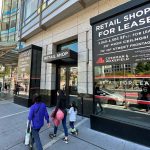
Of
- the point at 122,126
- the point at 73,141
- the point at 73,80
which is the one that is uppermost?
the point at 73,80

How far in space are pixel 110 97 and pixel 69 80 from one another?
4.58 meters

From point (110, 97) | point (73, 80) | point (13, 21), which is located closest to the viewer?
point (110, 97)

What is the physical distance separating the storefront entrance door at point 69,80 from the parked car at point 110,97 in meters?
3.56

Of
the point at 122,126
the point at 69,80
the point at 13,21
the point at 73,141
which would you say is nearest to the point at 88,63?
the point at 69,80

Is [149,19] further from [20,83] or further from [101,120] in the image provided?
[20,83]

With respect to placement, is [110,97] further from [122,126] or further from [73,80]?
[73,80]

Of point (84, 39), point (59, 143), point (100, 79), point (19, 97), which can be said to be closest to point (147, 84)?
point (100, 79)

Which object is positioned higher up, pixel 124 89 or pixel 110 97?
pixel 124 89

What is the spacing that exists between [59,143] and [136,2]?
16.8ft

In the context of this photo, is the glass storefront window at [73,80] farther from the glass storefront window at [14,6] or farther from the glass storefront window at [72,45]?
the glass storefront window at [14,6]

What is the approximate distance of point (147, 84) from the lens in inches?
195

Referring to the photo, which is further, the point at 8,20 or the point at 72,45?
the point at 8,20

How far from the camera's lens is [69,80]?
1010cm

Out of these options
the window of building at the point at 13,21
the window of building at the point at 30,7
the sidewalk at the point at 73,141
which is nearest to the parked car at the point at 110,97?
the sidewalk at the point at 73,141
